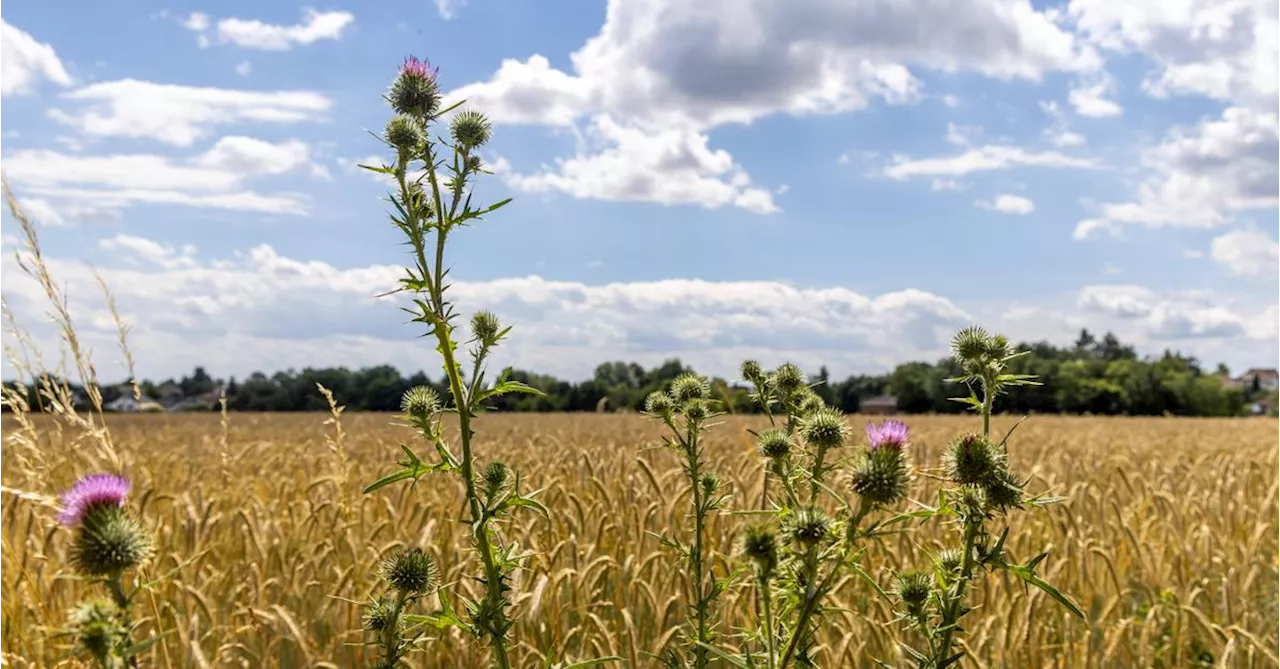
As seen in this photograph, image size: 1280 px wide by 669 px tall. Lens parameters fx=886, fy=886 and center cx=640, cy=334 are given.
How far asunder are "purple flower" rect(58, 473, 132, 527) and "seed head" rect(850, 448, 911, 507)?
1.45 m

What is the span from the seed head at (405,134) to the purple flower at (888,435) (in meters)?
1.30

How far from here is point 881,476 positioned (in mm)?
1700

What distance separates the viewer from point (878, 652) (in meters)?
3.68

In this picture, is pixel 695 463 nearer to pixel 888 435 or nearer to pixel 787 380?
pixel 787 380

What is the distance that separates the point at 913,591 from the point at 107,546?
64.5 inches

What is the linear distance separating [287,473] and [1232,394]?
106661 millimetres

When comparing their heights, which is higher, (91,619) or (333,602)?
(91,619)

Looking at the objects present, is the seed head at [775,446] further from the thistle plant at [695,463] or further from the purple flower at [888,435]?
the purple flower at [888,435]

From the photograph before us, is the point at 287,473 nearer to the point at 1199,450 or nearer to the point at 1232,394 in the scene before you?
the point at 1199,450

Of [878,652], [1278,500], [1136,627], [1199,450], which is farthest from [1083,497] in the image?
[1199,450]

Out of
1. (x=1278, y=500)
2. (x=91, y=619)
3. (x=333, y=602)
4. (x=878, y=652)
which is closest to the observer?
(x=91, y=619)

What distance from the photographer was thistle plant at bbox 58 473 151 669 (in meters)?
1.39

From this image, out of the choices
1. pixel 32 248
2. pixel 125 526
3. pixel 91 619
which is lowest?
pixel 91 619

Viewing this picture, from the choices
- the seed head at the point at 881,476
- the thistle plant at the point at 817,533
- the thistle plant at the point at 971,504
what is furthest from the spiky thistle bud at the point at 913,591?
the seed head at the point at 881,476
